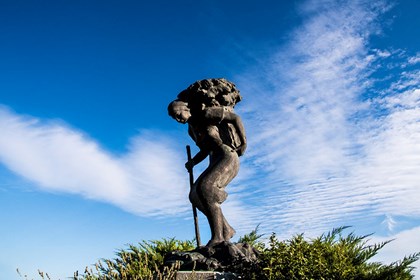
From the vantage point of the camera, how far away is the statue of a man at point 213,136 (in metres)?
5.80

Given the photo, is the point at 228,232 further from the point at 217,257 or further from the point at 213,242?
the point at 217,257

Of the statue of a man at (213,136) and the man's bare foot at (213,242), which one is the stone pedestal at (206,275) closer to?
the man's bare foot at (213,242)

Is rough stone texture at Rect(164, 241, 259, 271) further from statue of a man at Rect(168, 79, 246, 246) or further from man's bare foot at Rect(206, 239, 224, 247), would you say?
statue of a man at Rect(168, 79, 246, 246)

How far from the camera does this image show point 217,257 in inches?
199

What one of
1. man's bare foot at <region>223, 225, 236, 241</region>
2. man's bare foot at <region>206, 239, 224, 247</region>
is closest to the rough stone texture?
man's bare foot at <region>206, 239, 224, 247</region>

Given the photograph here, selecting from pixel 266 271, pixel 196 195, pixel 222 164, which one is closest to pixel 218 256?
pixel 266 271

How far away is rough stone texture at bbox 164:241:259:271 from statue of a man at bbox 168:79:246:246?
1.72 ft

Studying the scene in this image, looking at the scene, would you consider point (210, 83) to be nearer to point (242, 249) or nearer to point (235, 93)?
point (235, 93)

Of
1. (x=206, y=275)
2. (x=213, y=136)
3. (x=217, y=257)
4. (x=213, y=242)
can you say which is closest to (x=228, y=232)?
(x=213, y=242)

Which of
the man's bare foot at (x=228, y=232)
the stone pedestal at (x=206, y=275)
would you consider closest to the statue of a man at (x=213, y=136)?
the man's bare foot at (x=228, y=232)

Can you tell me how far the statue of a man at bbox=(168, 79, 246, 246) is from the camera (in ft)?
19.0

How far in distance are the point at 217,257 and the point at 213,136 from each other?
1.96 meters

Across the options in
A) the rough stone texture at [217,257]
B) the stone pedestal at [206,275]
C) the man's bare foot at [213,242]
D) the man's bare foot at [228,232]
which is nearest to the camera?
the stone pedestal at [206,275]

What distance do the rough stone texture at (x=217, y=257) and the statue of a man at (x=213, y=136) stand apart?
0.52m
